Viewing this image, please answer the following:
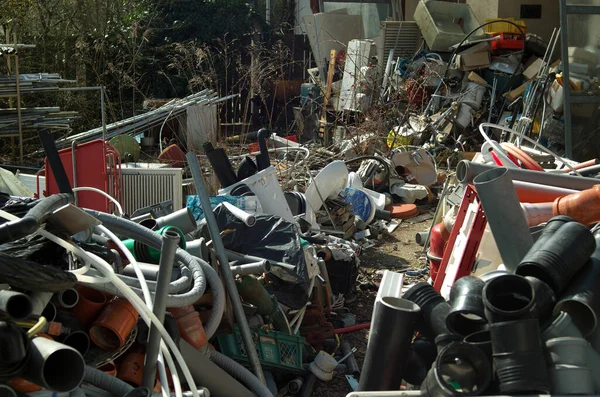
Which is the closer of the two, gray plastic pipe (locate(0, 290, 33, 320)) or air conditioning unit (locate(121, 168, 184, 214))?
gray plastic pipe (locate(0, 290, 33, 320))

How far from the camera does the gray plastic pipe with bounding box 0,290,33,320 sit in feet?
6.99

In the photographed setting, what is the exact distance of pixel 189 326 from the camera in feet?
10.5

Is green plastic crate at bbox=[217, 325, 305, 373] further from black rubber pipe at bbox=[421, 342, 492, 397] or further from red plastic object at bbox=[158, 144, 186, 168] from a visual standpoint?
red plastic object at bbox=[158, 144, 186, 168]

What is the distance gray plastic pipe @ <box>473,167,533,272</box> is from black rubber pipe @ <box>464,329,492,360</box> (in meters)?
0.74

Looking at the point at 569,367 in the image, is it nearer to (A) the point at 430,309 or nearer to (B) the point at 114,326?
(A) the point at 430,309

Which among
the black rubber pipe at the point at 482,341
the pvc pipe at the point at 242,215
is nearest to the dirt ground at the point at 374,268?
the pvc pipe at the point at 242,215

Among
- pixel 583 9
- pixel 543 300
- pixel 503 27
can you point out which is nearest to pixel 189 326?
pixel 543 300

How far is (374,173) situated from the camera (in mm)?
8047

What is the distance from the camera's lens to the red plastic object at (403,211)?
763cm

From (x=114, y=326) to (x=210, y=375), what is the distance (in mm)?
575

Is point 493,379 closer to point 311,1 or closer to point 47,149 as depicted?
point 47,149

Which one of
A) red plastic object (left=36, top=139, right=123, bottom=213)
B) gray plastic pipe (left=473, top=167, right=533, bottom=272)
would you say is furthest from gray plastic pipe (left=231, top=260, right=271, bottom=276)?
red plastic object (left=36, top=139, right=123, bottom=213)

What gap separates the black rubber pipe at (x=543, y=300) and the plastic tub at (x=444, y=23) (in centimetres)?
971

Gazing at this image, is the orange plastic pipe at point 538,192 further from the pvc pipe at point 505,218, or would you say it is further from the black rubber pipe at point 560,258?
the black rubber pipe at point 560,258
